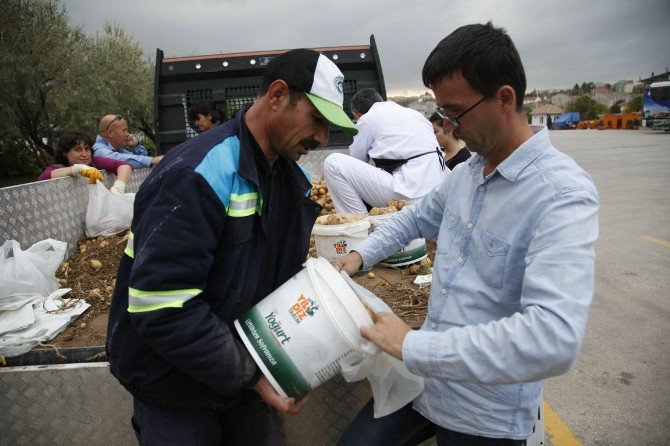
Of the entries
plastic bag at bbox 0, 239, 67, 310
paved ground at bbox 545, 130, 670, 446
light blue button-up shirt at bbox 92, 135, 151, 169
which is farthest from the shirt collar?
light blue button-up shirt at bbox 92, 135, 151, 169

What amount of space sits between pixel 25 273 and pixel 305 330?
2.59 meters

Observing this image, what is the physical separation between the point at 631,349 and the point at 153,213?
12.9ft

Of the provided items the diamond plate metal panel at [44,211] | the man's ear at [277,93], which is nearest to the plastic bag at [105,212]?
the diamond plate metal panel at [44,211]

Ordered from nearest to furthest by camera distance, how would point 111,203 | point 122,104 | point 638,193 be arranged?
1. point 111,203
2. point 638,193
3. point 122,104

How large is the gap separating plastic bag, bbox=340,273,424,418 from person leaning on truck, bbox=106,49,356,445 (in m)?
0.25

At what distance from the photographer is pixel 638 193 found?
985 cm

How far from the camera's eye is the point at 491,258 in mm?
1425

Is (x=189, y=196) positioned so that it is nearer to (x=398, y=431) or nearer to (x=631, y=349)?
(x=398, y=431)

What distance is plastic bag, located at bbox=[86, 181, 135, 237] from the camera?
439cm

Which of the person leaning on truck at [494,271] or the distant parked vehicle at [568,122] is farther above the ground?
the person leaning on truck at [494,271]

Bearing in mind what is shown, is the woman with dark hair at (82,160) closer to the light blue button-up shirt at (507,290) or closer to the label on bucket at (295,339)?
the label on bucket at (295,339)

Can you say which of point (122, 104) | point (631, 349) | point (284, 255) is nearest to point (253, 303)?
point (284, 255)

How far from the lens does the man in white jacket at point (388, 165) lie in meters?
4.51

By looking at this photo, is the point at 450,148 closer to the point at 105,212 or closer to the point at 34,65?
the point at 105,212
